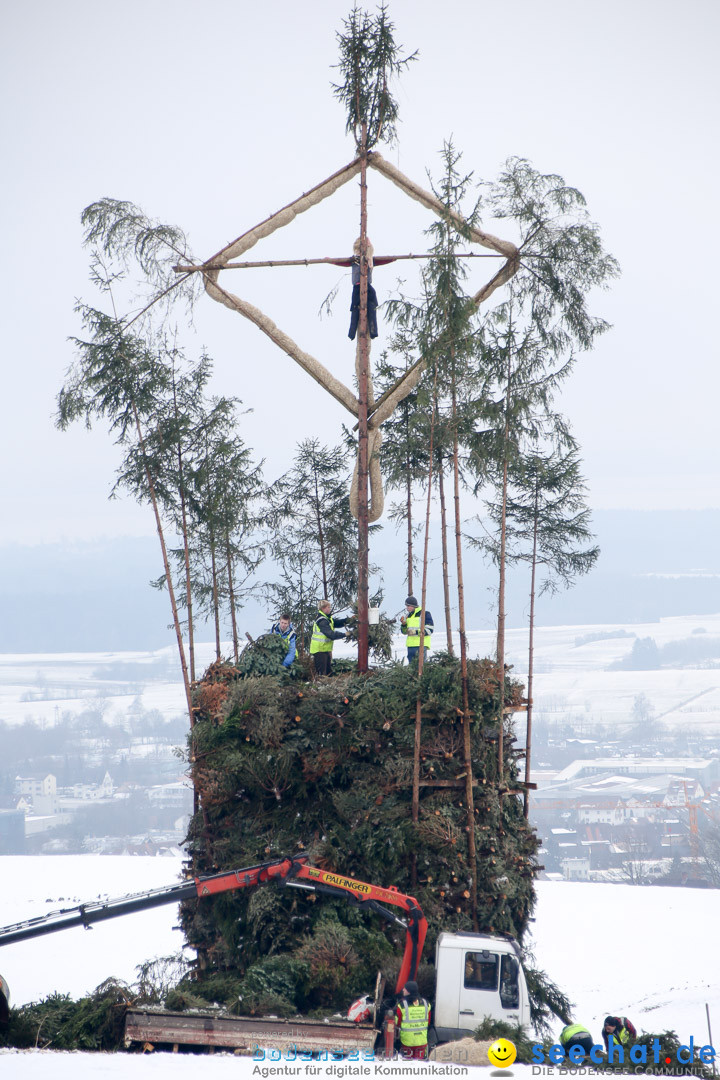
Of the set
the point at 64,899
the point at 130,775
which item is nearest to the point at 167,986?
the point at 64,899

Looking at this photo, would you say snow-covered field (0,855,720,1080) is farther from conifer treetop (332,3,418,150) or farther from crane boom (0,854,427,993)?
conifer treetop (332,3,418,150)

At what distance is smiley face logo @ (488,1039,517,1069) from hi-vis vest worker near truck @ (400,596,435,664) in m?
6.47

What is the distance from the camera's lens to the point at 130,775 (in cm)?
11312

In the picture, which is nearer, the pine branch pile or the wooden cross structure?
the pine branch pile

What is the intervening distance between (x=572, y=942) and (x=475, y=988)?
19.4 metres

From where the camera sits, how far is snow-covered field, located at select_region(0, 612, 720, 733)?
116 m

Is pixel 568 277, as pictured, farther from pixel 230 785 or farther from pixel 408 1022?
pixel 408 1022

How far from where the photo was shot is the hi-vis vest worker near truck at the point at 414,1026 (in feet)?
44.5

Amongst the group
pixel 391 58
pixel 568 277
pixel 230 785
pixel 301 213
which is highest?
pixel 391 58

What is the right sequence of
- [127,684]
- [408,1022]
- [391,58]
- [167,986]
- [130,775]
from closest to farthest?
[408,1022]
[167,986]
[391,58]
[130,775]
[127,684]

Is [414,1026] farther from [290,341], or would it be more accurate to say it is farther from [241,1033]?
[290,341]

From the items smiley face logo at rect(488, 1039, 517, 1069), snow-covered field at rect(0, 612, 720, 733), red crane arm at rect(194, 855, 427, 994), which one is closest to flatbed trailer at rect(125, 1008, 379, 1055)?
smiley face logo at rect(488, 1039, 517, 1069)

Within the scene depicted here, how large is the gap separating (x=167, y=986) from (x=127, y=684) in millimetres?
136429

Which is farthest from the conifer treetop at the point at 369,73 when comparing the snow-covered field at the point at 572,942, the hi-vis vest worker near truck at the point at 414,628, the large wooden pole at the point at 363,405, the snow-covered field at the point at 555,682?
the snow-covered field at the point at 555,682
